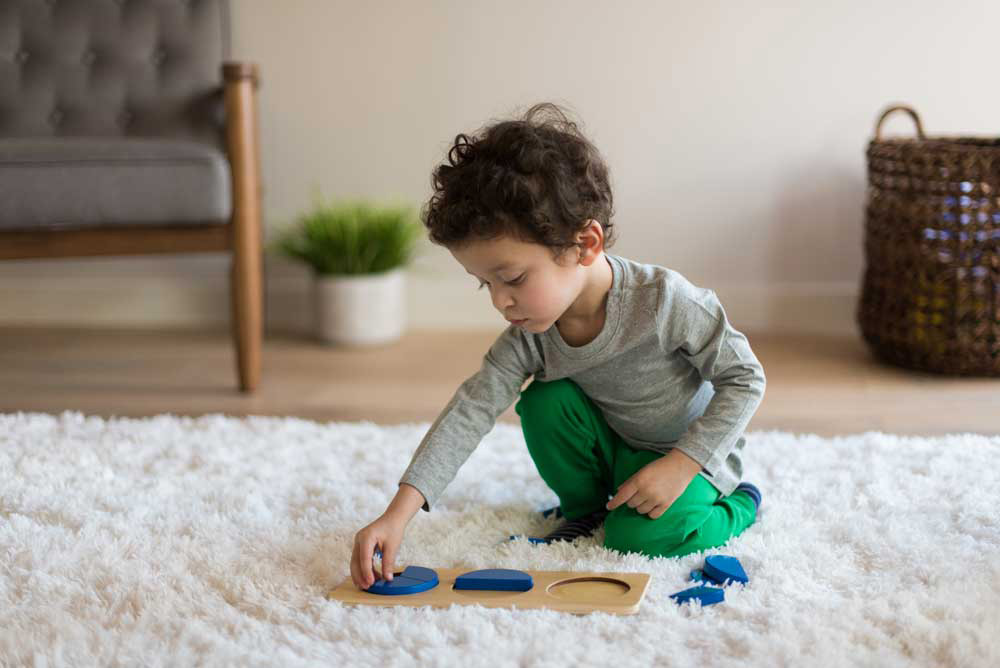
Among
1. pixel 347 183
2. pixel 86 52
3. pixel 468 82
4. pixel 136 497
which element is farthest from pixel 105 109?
pixel 136 497

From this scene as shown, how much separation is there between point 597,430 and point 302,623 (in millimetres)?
413

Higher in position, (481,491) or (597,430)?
(597,430)

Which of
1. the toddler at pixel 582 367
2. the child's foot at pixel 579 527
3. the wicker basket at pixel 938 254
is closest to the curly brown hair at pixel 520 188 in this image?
the toddler at pixel 582 367

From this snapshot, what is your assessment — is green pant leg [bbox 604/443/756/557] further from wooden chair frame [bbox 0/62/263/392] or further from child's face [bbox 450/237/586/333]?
wooden chair frame [bbox 0/62/263/392]

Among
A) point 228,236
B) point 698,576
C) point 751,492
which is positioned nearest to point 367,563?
point 698,576

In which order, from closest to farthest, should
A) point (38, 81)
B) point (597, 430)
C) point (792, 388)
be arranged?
1. point (597, 430)
2. point (792, 388)
3. point (38, 81)

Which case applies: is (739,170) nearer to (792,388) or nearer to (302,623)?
(792,388)

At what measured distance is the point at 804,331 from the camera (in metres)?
2.34

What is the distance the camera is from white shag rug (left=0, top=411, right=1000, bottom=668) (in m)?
0.90

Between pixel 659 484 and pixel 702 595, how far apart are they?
0.40 feet

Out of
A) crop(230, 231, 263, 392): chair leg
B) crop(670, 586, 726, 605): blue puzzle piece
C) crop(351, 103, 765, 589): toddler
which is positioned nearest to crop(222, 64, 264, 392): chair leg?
crop(230, 231, 263, 392): chair leg

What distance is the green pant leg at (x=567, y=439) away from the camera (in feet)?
3.88

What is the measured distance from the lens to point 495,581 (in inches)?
39.5

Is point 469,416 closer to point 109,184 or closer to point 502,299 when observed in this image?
point 502,299
